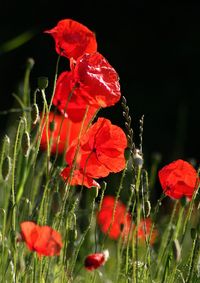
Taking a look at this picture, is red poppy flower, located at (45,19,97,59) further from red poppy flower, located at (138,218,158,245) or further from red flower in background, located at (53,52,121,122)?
red poppy flower, located at (138,218,158,245)

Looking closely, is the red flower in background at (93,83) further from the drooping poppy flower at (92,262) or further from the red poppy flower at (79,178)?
the drooping poppy flower at (92,262)

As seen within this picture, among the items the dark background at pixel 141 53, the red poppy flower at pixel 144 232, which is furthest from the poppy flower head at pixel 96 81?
the dark background at pixel 141 53

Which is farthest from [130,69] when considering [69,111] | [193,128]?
[69,111]

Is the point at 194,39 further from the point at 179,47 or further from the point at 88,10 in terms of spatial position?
the point at 88,10

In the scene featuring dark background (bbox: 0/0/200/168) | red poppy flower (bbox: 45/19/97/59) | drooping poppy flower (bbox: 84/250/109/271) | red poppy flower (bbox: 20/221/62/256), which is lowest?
dark background (bbox: 0/0/200/168)

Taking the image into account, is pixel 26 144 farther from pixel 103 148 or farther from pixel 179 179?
pixel 179 179

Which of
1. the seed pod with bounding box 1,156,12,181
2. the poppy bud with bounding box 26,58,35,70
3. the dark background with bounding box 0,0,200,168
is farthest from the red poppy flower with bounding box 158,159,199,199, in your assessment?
→ the dark background with bounding box 0,0,200,168
